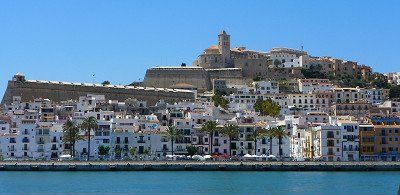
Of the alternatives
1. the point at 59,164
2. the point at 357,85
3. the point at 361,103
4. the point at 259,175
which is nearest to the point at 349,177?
the point at 259,175

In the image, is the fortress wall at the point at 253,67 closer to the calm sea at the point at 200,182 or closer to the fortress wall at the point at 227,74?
the fortress wall at the point at 227,74

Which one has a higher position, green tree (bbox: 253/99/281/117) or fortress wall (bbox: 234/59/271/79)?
fortress wall (bbox: 234/59/271/79)

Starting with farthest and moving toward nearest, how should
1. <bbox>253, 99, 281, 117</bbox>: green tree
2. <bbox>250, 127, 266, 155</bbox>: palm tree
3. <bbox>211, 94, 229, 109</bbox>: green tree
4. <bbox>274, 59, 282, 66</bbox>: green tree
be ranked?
<bbox>274, 59, 282, 66</bbox>: green tree
<bbox>211, 94, 229, 109</bbox>: green tree
<bbox>253, 99, 281, 117</bbox>: green tree
<bbox>250, 127, 266, 155</bbox>: palm tree

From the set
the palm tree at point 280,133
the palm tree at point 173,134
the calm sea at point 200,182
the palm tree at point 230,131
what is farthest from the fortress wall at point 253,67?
the calm sea at point 200,182

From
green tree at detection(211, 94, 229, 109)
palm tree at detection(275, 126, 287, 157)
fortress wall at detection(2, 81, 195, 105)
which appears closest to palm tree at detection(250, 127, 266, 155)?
palm tree at detection(275, 126, 287, 157)

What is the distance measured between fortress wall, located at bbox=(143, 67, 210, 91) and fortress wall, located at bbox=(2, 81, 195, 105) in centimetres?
954

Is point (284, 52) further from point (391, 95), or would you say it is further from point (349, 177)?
point (349, 177)

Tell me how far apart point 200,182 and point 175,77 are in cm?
6269

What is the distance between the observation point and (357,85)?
124 meters

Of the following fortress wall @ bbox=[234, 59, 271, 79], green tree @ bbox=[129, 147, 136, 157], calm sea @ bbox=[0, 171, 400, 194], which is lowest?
calm sea @ bbox=[0, 171, 400, 194]

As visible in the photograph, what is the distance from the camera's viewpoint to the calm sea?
54156mm

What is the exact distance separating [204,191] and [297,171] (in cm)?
2012

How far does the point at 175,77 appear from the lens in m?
124

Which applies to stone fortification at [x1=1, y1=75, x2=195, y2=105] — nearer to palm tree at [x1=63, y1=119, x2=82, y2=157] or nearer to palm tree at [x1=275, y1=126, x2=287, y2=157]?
palm tree at [x1=275, y1=126, x2=287, y2=157]
